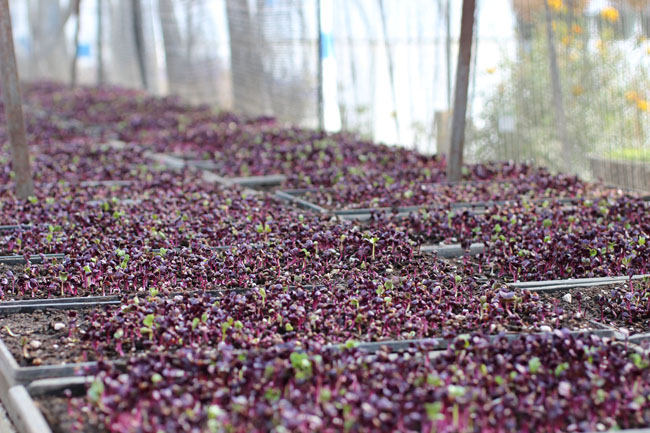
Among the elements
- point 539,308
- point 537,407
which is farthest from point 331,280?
point 537,407

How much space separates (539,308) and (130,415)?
1989 millimetres

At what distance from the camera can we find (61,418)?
9.20 ft

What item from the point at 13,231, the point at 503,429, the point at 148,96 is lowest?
the point at 503,429

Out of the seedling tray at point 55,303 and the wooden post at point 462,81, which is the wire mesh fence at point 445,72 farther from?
the seedling tray at point 55,303

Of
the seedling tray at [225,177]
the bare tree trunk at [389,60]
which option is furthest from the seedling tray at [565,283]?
the bare tree trunk at [389,60]

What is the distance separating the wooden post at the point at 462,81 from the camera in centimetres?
665

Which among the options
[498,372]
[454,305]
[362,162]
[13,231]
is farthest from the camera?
[362,162]

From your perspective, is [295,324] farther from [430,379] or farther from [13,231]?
[13,231]

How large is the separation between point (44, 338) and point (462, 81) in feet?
14.5

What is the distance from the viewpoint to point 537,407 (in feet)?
8.98

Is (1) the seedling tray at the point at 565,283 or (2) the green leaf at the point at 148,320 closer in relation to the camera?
(2) the green leaf at the point at 148,320

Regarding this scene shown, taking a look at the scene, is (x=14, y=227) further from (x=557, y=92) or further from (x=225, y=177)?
(x=557, y=92)

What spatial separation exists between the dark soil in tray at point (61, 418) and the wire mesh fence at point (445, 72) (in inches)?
227

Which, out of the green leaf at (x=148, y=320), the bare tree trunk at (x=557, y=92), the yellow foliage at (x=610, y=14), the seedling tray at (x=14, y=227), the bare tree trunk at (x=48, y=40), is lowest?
the green leaf at (x=148, y=320)
